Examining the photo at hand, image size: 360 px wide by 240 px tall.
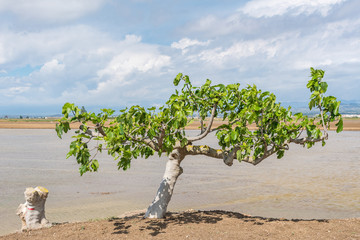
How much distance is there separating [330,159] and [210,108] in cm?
2376

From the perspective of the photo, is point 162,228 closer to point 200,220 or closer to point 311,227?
point 200,220

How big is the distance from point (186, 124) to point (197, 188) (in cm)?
1100

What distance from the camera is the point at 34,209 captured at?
10258 millimetres

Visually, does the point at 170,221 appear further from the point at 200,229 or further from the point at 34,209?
the point at 34,209

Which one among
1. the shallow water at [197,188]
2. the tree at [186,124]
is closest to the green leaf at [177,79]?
the tree at [186,124]

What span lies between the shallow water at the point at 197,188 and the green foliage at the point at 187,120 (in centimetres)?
570

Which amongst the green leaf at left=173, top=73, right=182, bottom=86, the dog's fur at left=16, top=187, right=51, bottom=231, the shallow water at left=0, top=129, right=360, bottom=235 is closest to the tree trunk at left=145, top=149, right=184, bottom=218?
the green leaf at left=173, top=73, right=182, bottom=86

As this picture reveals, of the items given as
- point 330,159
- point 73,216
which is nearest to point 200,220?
point 73,216

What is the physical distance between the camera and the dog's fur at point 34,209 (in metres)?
10.1

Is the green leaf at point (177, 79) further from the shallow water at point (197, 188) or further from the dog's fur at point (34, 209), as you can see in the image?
the shallow water at point (197, 188)

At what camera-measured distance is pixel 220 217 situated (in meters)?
10.8

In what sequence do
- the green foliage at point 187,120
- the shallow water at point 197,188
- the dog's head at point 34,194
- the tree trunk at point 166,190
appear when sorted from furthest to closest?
the shallow water at point 197,188 < the tree trunk at point 166,190 < the dog's head at point 34,194 < the green foliage at point 187,120

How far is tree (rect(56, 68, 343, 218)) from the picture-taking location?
26.5ft

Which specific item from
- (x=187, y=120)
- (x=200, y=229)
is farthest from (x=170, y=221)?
(x=187, y=120)
